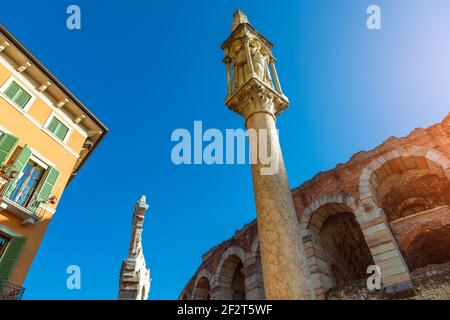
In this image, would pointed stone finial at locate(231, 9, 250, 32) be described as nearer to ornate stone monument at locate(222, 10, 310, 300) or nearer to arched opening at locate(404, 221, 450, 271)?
ornate stone monument at locate(222, 10, 310, 300)

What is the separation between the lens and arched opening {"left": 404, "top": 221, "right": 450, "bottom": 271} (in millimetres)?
11250

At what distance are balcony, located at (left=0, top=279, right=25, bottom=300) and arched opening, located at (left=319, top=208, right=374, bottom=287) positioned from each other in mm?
11717

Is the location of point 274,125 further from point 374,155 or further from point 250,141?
point 374,155

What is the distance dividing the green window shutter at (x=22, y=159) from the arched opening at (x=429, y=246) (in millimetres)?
15241

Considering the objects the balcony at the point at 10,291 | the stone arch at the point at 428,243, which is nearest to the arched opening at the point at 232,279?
the stone arch at the point at 428,243

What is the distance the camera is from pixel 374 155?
12.9 metres

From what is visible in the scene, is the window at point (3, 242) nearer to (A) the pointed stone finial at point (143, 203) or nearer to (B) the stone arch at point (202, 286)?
(A) the pointed stone finial at point (143, 203)

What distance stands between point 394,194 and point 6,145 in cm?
1663

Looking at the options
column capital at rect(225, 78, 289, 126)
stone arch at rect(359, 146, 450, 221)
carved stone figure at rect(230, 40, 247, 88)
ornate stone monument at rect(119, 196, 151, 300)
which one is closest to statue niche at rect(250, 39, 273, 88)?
carved stone figure at rect(230, 40, 247, 88)

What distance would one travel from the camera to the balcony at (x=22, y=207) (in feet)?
36.7

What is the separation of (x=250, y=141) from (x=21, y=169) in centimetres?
1106

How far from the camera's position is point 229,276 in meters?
15.4

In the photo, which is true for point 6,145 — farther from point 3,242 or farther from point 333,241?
point 333,241
